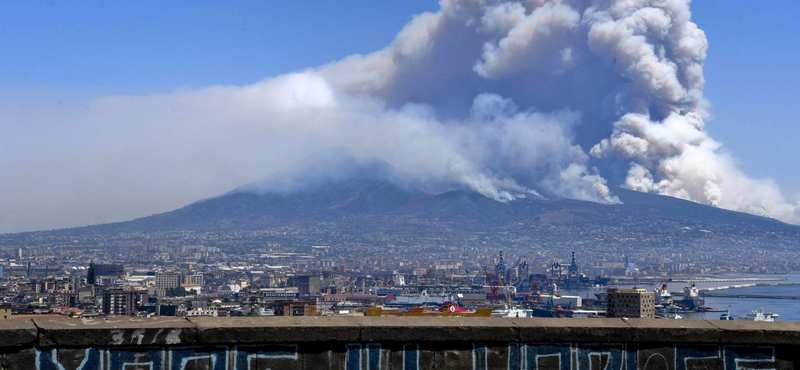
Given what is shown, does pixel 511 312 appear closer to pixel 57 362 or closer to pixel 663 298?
pixel 663 298

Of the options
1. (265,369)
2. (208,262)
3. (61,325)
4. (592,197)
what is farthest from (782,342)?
(592,197)

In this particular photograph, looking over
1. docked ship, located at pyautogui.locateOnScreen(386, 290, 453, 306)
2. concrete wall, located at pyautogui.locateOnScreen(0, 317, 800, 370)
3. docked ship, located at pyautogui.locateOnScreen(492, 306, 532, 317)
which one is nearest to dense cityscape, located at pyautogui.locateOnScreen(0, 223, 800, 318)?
docked ship, located at pyautogui.locateOnScreen(386, 290, 453, 306)

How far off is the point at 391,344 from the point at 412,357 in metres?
0.13

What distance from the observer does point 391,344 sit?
5.49 metres

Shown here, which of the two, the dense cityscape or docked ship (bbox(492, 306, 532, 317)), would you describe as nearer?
docked ship (bbox(492, 306, 532, 317))

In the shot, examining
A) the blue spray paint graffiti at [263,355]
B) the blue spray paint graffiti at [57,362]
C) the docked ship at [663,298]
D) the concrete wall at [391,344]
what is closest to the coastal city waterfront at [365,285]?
the docked ship at [663,298]

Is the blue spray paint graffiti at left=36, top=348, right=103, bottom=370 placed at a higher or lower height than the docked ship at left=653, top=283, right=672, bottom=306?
higher

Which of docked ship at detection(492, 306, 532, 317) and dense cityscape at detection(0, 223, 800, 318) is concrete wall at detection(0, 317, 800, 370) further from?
docked ship at detection(492, 306, 532, 317)

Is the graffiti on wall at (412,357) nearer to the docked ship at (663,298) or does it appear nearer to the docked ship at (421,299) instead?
the docked ship at (421,299)

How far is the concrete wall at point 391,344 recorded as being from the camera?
509 centimetres

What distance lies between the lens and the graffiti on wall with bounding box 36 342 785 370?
515 cm

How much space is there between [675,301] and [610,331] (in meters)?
85.5

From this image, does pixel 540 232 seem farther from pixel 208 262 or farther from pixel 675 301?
pixel 675 301

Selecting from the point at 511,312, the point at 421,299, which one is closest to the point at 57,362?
the point at 511,312
